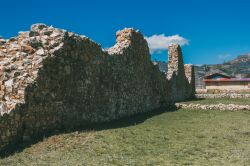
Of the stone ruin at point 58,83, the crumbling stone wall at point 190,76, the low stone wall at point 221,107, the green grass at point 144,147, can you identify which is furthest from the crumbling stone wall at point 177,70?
the green grass at point 144,147

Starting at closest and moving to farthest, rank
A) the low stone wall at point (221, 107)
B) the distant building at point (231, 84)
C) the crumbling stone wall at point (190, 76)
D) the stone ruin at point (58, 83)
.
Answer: the stone ruin at point (58, 83), the low stone wall at point (221, 107), the crumbling stone wall at point (190, 76), the distant building at point (231, 84)

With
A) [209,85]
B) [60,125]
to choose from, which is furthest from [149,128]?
[209,85]

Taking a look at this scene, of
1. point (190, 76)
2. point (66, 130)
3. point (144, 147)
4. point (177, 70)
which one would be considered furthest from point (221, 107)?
point (190, 76)

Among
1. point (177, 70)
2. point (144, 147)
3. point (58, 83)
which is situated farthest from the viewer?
point (177, 70)

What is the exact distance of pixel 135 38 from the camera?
2611 cm

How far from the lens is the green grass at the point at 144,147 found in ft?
37.8

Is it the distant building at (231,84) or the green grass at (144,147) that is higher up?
the distant building at (231,84)

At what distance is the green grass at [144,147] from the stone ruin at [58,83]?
106 centimetres

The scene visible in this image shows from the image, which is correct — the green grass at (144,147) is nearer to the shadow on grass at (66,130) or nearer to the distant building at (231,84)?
the shadow on grass at (66,130)

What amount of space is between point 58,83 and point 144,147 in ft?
15.4

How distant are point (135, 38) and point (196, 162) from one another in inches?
613

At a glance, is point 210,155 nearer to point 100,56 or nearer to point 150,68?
point 100,56

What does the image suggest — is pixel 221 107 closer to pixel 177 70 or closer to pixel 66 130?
pixel 177 70

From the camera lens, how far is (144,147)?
13.4 meters
